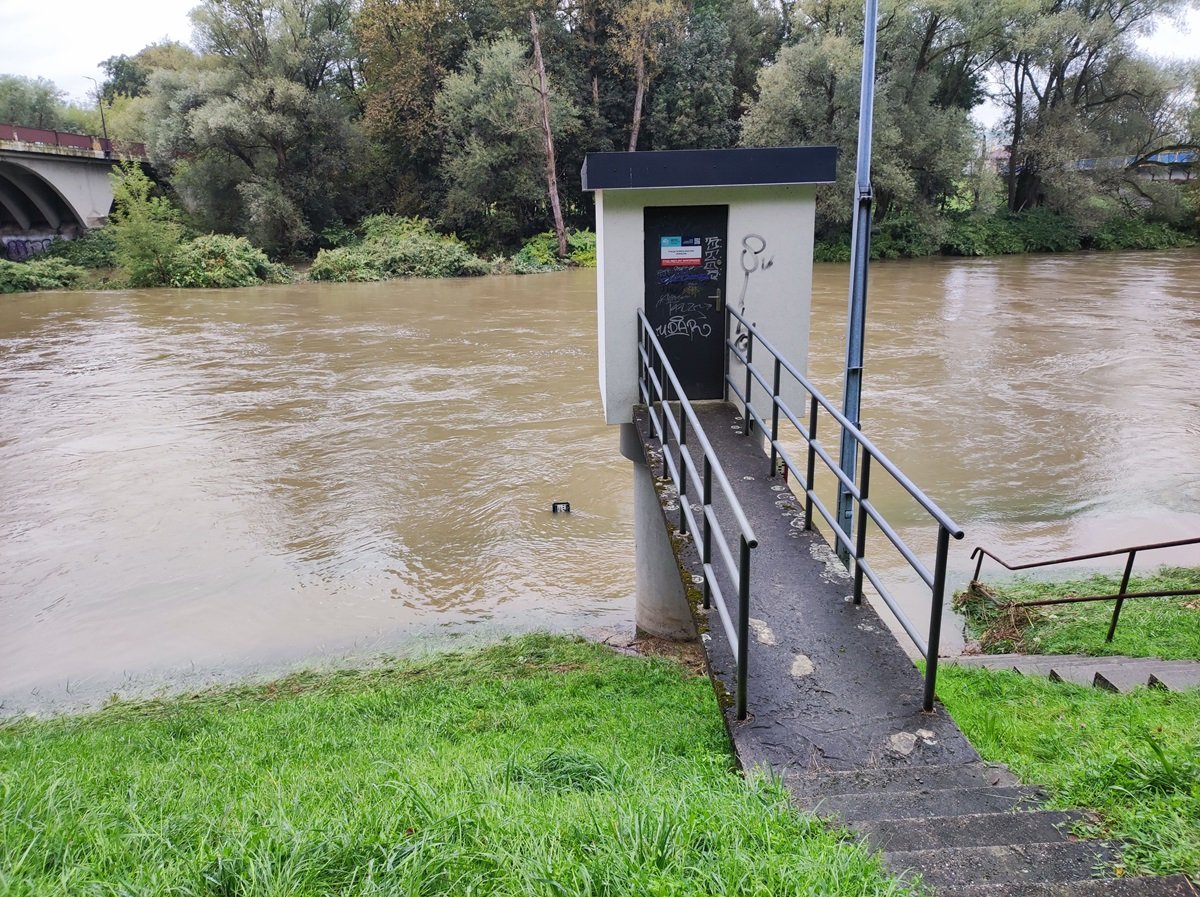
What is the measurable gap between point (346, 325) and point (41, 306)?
41.9 feet

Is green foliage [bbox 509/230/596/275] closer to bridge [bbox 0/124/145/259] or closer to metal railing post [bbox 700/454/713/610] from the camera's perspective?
bridge [bbox 0/124/145/259]

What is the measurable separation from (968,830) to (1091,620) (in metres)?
5.78

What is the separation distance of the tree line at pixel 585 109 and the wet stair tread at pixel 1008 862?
1419 inches

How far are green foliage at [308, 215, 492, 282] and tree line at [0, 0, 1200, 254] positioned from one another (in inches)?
112

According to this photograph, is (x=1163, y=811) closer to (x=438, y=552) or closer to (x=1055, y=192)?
(x=438, y=552)

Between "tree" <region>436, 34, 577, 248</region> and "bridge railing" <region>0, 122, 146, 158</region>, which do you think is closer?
"tree" <region>436, 34, 577, 248</region>

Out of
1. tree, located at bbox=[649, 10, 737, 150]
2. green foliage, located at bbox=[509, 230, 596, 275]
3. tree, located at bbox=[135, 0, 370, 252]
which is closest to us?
tree, located at bbox=[135, 0, 370, 252]

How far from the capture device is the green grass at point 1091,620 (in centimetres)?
709

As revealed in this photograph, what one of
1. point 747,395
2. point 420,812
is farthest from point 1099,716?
point 420,812

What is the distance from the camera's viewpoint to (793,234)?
700cm

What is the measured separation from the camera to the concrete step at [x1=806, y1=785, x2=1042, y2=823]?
10.8ft

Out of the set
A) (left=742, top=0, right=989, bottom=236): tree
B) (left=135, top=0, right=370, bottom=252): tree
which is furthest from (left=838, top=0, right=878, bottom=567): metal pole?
(left=135, top=0, right=370, bottom=252): tree

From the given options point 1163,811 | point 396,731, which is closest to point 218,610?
point 396,731

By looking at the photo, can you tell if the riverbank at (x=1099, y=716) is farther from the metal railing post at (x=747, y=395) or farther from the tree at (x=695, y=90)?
the tree at (x=695, y=90)
